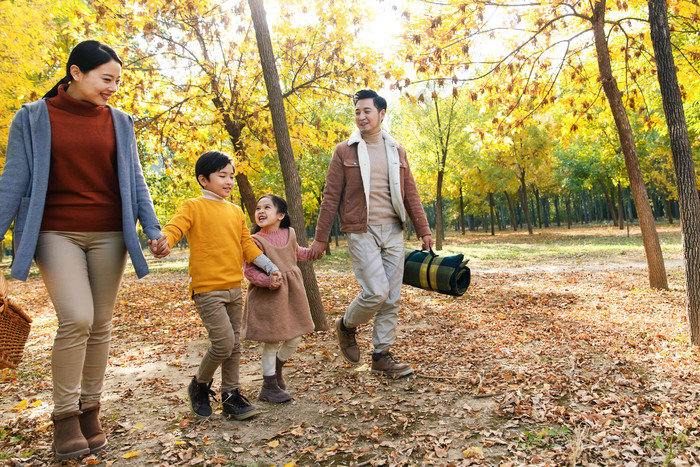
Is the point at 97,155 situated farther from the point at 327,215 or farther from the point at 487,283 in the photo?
the point at 487,283

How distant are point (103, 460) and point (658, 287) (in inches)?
330

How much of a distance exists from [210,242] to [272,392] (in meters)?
Answer: 1.35

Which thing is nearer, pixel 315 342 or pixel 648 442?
pixel 648 442

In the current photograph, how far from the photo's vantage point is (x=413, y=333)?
585cm

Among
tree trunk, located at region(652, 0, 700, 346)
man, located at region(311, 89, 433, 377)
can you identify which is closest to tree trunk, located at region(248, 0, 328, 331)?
man, located at region(311, 89, 433, 377)

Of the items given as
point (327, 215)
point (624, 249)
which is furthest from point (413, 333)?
point (624, 249)

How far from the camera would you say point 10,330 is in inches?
106

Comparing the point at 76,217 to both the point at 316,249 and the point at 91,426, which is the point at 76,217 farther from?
the point at 316,249

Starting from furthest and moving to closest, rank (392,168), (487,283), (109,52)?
(487,283) → (392,168) → (109,52)

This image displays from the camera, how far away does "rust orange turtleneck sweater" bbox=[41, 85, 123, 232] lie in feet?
9.20

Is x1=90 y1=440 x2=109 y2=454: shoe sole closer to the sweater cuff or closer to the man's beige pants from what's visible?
the sweater cuff

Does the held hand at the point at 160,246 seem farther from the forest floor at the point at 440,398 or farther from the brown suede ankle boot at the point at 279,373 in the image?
the brown suede ankle boot at the point at 279,373

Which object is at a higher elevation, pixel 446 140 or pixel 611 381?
pixel 446 140

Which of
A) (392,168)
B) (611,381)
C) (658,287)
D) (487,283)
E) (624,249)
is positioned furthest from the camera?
(624,249)
